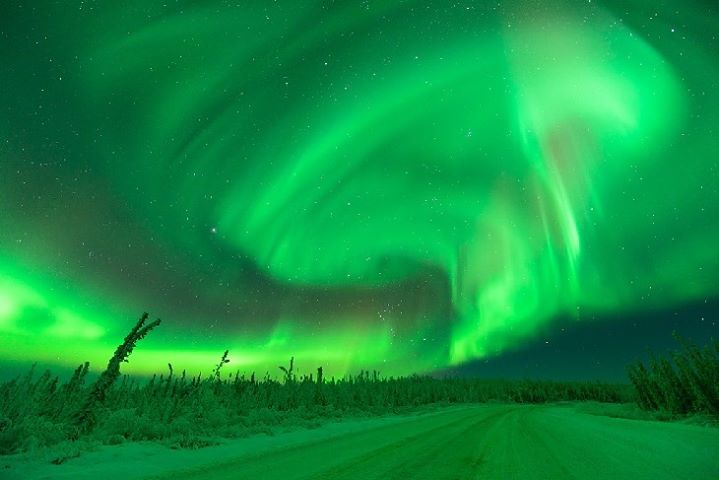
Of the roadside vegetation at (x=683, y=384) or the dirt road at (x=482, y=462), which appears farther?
the roadside vegetation at (x=683, y=384)

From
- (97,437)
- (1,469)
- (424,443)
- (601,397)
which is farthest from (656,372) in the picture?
(601,397)

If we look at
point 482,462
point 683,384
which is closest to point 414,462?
point 482,462

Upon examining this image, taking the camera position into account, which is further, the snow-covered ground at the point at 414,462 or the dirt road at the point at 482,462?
A: the snow-covered ground at the point at 414,462

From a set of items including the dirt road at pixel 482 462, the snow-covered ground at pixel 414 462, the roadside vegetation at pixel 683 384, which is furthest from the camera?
the roadside vegetation at pixel 683 384

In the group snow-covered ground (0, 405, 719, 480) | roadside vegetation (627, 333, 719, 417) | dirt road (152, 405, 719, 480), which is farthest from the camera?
roadside vegetation (627, 333, 719, 417)

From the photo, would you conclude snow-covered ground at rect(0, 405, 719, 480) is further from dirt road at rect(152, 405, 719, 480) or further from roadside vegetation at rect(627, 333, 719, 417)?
roadside vegetation at rect(627, 333, 719, 417)

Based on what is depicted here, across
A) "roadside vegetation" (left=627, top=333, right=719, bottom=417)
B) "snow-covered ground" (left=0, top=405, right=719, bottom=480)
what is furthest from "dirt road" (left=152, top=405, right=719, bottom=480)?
"roadside vegetation" (left=627, top=333, right=719, bottom=417)

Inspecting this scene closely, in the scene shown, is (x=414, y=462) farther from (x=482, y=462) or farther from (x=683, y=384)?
(x=683, y=384)

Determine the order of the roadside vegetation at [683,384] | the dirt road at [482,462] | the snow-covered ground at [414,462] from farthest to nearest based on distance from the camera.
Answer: the roadside vegetation at [683,384] → the snow-covered ground at [414,462] → the dirt road at [482,462]

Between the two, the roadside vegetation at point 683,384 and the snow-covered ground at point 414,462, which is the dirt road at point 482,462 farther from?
the roadside vegetation at point 683,384

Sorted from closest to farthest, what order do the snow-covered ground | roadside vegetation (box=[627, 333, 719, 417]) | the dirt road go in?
the dirt road
the snow-covered ground
roadside vegetation (box=[627, 333, 719, 417])

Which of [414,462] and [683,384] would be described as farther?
[683,384]

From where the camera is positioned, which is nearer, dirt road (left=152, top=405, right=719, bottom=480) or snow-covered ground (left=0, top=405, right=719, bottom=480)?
dirt road (left=152, top=405, right=719, bottom=480)

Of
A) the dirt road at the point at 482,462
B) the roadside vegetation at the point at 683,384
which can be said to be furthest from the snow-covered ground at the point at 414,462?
the roadside vegetation at the point at 683,384
